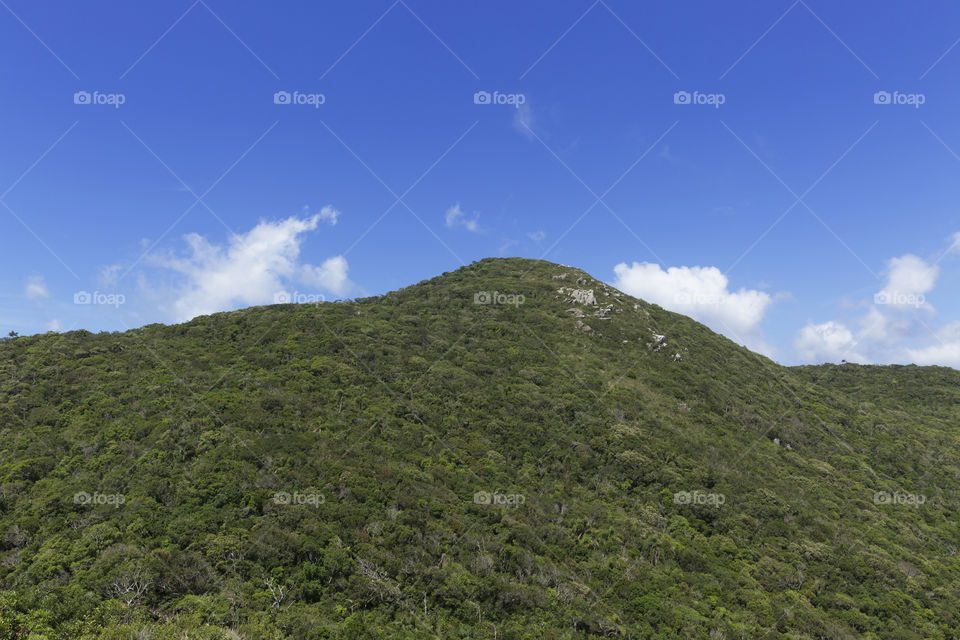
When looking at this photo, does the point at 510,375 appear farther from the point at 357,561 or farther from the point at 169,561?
the point at 169,561

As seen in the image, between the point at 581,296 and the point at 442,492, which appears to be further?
the point at 581,296

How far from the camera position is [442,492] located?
3728 cm

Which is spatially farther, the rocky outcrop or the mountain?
the rocky outcrop

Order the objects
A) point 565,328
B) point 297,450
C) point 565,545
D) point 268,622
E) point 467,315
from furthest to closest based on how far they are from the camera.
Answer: point 467,315
point 565,328
point 297,450
point 565,545
point 268,622

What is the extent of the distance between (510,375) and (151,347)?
4921cm

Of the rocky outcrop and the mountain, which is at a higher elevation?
the rocky outcrop

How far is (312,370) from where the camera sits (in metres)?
51.7

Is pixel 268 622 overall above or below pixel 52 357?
below

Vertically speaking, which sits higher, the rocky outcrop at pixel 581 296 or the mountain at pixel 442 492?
the rocky outcrop at pixel 581 296

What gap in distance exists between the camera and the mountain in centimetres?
2700

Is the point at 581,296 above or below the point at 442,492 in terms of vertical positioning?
above

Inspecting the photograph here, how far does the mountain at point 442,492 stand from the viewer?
27.0 meters

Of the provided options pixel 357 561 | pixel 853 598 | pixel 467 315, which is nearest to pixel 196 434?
pixel 357 561

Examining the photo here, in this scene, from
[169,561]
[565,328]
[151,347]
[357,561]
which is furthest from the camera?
[565,328]
